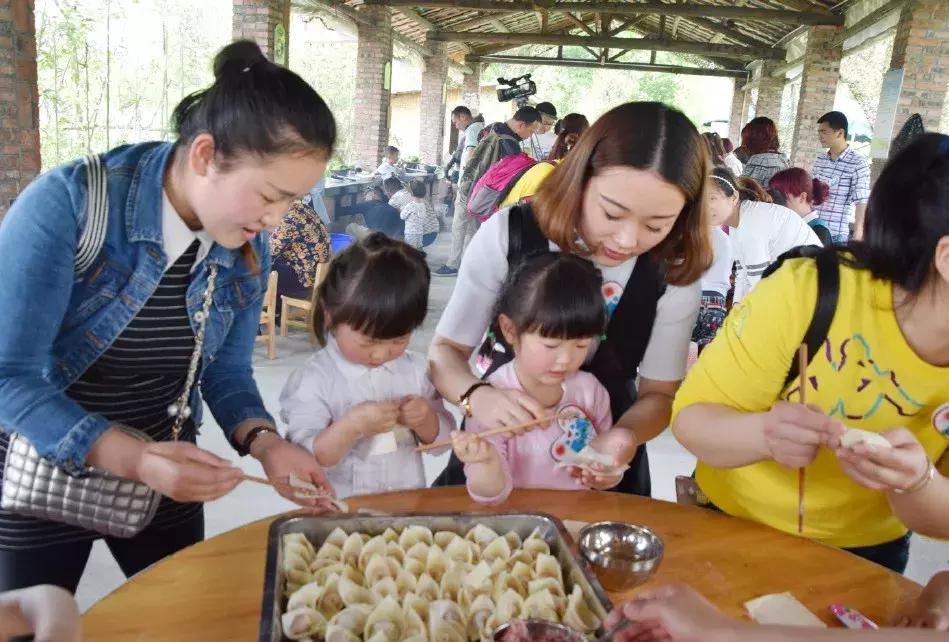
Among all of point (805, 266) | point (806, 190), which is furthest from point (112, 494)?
point (806, 190)

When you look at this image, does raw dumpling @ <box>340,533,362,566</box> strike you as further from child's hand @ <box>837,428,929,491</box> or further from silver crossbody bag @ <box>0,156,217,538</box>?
child's hand @ <box>837,428,929,491</box>

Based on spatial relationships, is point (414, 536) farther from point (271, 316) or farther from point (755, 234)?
point (271, 316)

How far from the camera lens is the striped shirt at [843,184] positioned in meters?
6.30

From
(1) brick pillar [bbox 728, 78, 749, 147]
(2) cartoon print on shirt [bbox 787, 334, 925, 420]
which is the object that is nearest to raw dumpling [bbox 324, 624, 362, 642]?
(2) cartoon print on shirt [bbox 787, 334, 925, 420]

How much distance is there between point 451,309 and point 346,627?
90cm

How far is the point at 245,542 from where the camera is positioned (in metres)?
1.27

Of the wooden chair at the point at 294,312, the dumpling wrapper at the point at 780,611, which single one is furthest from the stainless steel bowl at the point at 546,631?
the wooden chair at the point at 294,312

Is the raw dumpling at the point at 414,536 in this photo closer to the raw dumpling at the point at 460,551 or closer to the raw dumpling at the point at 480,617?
the raw dumpling at the point at 460,551

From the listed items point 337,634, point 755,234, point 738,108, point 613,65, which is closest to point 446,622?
point 337,634

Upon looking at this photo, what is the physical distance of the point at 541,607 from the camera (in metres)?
1.04

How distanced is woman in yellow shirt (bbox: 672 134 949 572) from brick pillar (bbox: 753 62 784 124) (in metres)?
14.1

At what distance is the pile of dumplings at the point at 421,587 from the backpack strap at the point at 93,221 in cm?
57

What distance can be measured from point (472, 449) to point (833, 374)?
674 millimetres

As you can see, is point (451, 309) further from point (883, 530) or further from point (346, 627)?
point (883, 530)
